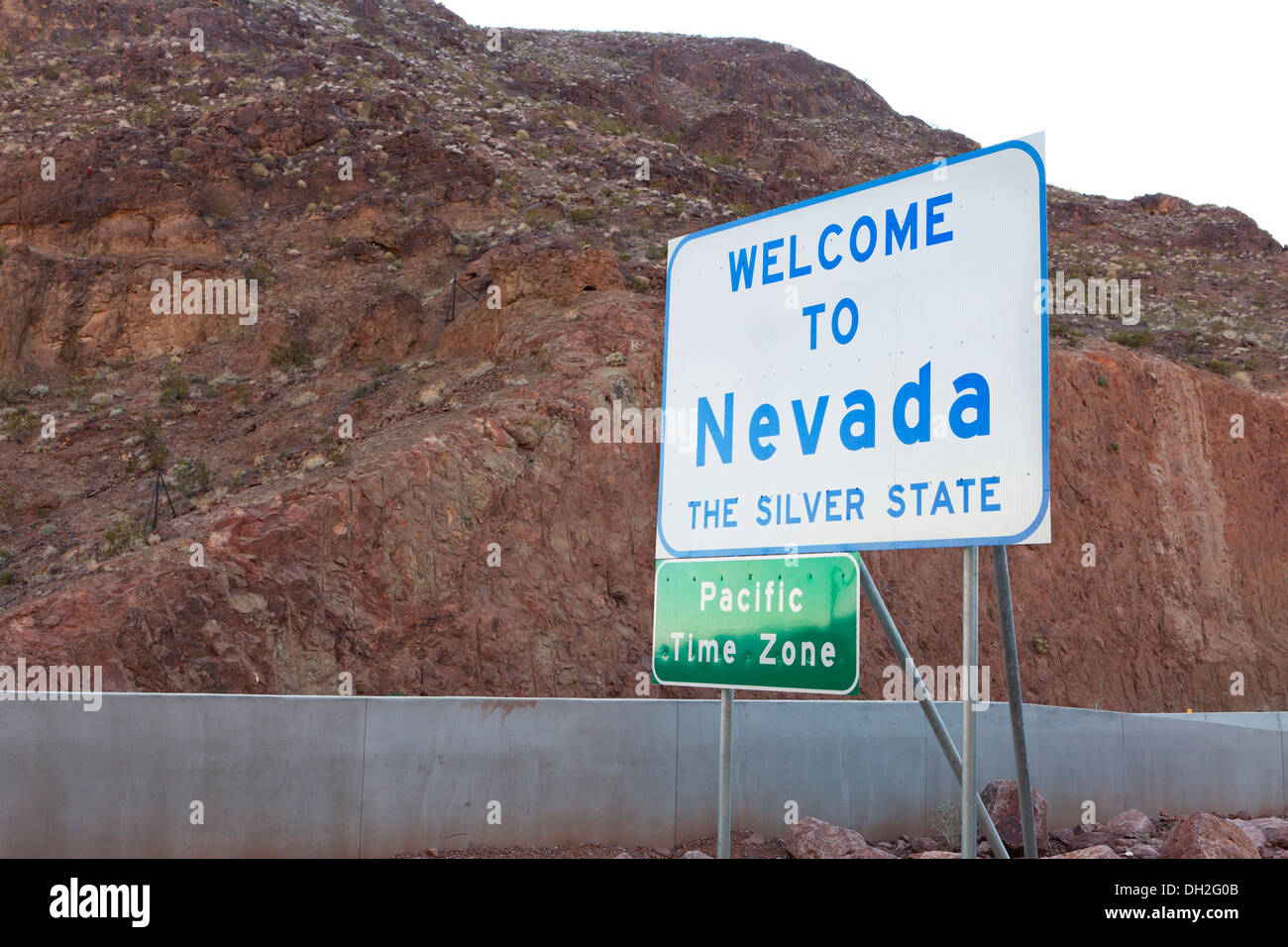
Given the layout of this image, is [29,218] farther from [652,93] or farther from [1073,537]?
[652,93]

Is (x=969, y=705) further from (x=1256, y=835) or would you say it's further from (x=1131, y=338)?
(x=1131, y=338)

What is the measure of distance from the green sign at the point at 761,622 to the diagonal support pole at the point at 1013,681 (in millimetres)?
570

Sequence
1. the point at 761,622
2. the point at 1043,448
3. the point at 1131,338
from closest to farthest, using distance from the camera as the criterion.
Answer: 1. the point at 1043,448
2. the point at 761,622
3. the point at 1131,338

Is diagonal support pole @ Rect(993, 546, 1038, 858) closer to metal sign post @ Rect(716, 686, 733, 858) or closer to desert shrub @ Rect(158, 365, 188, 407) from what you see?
metal sign post @ Rect(716, 686, 733, 858)

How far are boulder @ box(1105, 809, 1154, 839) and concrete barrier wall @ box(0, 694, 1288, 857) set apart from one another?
82 centimetres

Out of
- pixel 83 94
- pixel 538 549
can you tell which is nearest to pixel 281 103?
pixel 83 94

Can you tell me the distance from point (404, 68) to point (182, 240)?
15636 mm

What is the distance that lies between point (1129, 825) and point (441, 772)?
23.5ft

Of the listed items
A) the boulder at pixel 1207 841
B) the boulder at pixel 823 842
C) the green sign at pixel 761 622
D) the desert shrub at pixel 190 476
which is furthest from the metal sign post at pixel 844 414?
the desert shrub at pixel 190 476

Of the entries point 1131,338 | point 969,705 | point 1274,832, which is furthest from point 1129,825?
point 1131,338

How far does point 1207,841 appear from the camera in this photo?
780 cm

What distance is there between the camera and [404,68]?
3772cm

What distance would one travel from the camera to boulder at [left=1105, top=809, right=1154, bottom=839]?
1111 centimetres
